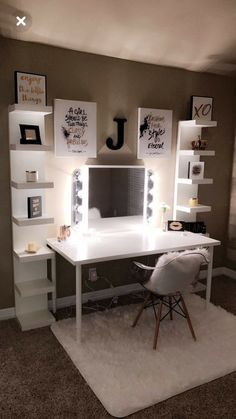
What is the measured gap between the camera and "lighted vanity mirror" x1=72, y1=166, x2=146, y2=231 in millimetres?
3082

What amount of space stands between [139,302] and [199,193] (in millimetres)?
1352

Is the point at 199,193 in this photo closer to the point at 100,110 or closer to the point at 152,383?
the point at 100,110

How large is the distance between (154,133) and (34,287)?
1.79 metres

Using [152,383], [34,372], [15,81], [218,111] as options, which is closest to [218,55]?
[218,111]

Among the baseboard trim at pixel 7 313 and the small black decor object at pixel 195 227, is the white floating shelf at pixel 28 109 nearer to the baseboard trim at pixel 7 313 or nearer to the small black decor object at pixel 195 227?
the baseboard trim at pixel 7 313

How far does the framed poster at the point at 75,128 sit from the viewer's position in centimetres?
291

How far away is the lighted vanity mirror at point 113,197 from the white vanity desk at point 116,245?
11 centimetres

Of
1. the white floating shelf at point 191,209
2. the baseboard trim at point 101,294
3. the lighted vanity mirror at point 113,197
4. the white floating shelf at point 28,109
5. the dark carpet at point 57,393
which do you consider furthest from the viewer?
the white floating shelf at point 191,209

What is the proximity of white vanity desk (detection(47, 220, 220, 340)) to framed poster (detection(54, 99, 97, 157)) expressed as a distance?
0.74 m

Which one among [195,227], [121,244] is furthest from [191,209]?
[121,244]

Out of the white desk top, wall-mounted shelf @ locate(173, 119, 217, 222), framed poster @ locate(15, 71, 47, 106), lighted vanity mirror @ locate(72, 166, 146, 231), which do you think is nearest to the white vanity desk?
the white desk top

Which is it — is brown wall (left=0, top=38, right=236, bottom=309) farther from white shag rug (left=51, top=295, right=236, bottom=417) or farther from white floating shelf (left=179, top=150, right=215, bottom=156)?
white shag rug (left=51, top=295, right=236, bottom=417)

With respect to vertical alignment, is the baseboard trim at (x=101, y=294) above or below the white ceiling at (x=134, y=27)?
below

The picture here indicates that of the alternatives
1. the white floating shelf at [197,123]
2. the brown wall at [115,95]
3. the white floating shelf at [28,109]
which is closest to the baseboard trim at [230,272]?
the brown wall at [115,95]
